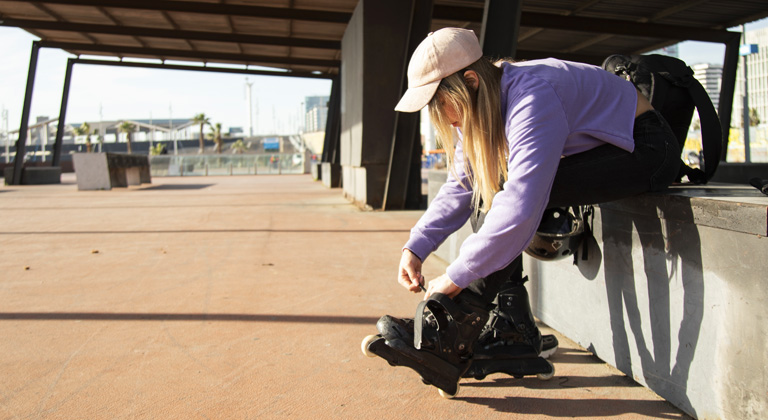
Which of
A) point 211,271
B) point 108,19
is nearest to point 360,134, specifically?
point 211,271

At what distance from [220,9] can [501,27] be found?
11271 millimetres

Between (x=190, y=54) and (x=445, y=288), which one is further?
(x=190, y=54)

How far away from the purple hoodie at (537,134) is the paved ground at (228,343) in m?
0.73

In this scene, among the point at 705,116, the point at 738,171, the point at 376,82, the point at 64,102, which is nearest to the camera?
the point at 705,116

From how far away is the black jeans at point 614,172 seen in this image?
230cm

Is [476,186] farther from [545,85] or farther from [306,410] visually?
[306,410]

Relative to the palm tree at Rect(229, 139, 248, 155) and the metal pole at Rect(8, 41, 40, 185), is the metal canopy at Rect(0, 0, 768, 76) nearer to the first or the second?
the metal pole at Rect(8, 41, 40, 185)

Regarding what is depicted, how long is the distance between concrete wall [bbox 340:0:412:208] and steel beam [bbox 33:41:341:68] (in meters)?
12.1

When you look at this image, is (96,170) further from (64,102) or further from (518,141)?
(518,141)

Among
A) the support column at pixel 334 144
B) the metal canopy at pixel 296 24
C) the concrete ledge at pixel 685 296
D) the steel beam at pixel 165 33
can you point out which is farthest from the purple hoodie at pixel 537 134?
the support column at pixel 334 144

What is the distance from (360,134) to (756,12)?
1101 centimetres

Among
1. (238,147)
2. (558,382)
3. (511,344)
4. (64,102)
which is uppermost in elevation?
(238,147)

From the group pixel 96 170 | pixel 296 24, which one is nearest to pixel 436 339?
pixel 296 24

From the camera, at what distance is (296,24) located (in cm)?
1773
